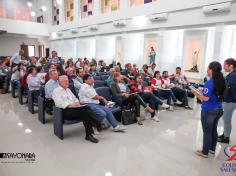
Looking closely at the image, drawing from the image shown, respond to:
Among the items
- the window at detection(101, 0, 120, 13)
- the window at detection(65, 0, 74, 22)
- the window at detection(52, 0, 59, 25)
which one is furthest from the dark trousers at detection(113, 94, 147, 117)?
the window at detection(52, 0, 59, 25)

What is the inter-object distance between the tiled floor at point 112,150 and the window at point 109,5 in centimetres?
934

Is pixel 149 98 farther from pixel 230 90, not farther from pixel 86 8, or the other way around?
A: pixel 86 8

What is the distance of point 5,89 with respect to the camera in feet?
24.0

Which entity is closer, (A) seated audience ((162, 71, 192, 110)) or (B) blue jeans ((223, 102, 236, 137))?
(B) blue jeans ((223, 102, 236, 137))

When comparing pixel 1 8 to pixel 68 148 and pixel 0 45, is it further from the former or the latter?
pixel 68 148

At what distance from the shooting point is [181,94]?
5824mm

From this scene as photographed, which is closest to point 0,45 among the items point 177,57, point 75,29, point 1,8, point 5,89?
point 1,8

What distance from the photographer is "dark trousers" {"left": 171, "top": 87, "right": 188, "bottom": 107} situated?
18.8 ft

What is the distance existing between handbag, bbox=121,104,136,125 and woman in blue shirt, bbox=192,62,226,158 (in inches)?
69.9

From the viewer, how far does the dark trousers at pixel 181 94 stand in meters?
5.74

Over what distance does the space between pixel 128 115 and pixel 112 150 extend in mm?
1288

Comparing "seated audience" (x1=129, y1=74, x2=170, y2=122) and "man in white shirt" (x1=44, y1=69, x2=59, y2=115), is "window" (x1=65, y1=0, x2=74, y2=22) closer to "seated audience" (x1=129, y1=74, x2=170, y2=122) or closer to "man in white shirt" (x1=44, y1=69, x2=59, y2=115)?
"seated audience" (x1=129, y1=74, x2=170, y2=122)

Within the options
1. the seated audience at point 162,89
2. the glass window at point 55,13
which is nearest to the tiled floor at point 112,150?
the seated audience at point 162,89

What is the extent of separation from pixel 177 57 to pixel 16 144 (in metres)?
8.51
